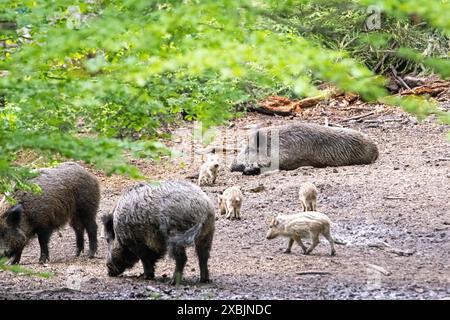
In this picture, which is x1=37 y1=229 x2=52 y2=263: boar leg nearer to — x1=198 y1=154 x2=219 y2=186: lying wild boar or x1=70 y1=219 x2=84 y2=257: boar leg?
x1=70 y1=219 x2=84 y2=257: boar leg

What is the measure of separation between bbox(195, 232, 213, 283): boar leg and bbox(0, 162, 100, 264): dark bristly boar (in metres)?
3.00

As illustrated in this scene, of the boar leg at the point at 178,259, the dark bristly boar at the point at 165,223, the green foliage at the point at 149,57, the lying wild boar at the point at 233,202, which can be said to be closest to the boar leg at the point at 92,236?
A: the lying wild boar at the point at 233,202

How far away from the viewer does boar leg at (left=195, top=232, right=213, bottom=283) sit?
7887mm

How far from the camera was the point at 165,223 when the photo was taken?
780 cm

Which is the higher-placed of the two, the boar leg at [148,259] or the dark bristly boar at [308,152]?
the boar leg at [148,259]

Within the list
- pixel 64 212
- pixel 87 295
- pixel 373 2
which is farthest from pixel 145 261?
pixel 373 2

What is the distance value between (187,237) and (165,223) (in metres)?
0.28

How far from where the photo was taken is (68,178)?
1090 centimetres

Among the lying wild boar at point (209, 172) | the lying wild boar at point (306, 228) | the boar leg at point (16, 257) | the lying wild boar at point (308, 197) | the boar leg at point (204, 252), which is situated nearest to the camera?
the boar leg at point (204, 252)

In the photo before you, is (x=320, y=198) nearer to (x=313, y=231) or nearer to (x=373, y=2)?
(x=313, y=231)

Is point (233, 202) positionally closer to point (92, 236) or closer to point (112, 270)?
point (92, 236)

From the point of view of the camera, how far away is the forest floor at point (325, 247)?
7.49 metres

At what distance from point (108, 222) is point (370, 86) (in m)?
4.57

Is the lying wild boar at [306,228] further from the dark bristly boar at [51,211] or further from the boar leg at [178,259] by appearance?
the dark bristly boar at [51,211]
